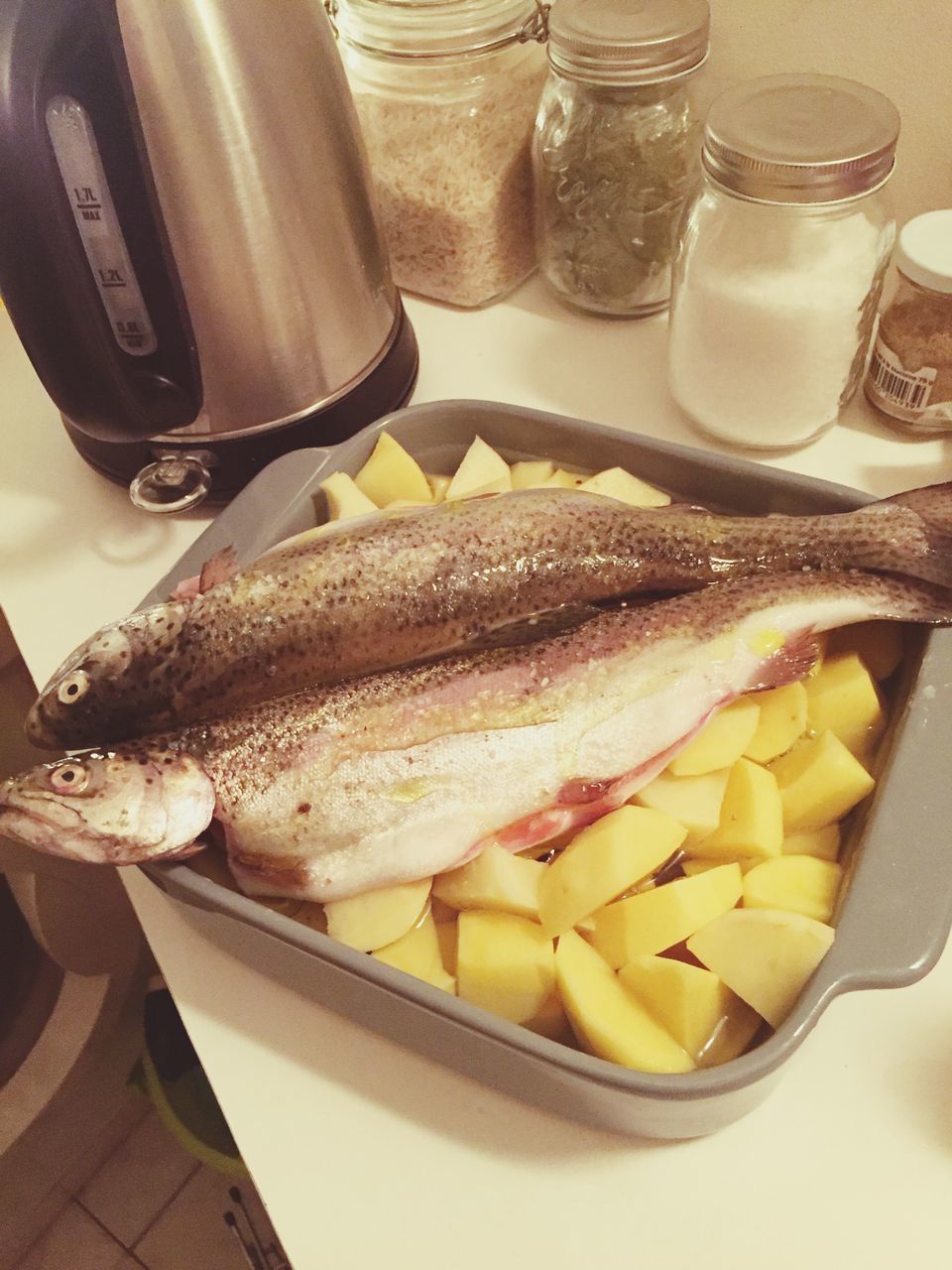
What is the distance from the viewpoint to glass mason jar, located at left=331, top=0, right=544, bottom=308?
2.85 ft

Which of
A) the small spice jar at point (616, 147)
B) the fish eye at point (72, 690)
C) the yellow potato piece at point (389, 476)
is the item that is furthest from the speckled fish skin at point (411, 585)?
the small spice jar at point (616, 147)

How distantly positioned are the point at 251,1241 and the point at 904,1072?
0.87m

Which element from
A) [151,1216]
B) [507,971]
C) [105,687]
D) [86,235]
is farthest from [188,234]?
[151,1216]

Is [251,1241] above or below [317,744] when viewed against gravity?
below

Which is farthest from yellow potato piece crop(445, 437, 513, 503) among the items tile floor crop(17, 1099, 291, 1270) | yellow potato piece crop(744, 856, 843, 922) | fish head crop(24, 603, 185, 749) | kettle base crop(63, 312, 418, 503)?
tile floor crop(17, 1099, 291, 1270)

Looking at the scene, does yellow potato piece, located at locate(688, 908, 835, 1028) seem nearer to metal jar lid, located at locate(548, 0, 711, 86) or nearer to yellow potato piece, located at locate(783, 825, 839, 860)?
yellow potato piece, located at locate(783, 825, 839, 860)

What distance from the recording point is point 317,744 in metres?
0.58

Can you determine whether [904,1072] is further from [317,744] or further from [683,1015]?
[317,744]

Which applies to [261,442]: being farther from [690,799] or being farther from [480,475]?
[690,799]

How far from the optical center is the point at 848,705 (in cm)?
64

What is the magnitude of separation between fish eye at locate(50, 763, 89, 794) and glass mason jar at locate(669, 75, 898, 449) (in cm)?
58

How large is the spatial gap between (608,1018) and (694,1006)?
5cm

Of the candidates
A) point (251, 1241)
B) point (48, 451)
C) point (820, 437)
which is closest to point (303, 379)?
point (48, 451)

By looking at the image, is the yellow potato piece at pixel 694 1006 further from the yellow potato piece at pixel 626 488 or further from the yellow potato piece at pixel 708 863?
the yellow potato piece at pixel 626 488
